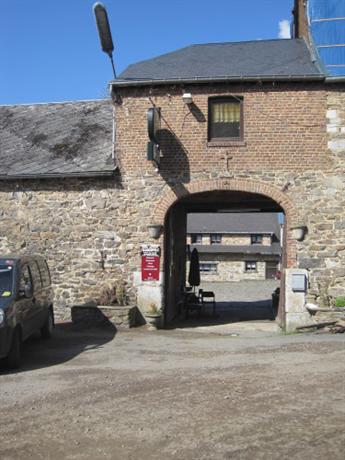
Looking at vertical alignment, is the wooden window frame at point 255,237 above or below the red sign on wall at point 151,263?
above

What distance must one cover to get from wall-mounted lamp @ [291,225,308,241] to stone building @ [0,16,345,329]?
37 millimetres

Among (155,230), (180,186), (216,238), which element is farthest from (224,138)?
(216,238)

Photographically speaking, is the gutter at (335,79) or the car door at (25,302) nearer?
the car door at (25,302)

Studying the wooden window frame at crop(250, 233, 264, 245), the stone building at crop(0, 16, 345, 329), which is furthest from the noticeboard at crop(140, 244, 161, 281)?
the wooden window frame at crop(250, 233, 264, 245)

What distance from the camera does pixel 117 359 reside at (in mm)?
9656

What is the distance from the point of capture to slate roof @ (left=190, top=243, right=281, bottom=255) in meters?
45.6

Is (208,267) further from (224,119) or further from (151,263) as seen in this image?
(224,119)

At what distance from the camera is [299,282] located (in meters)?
13.2

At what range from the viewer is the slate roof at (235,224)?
47.5m

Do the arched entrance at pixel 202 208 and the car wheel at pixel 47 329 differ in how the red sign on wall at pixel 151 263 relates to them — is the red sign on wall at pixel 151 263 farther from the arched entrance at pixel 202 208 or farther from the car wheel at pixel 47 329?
the car wheel at pixel 47 329

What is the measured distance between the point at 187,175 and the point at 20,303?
616cm

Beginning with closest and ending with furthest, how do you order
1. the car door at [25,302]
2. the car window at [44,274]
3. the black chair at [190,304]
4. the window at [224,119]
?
the car door at [25,302], the car window at [44,274], the window at [224,119], the black chair at [190,304]

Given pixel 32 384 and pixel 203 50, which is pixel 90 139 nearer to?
pixel 203 50

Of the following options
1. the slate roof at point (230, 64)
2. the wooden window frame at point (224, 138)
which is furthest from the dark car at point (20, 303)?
the slate roof at point (230, 64)
